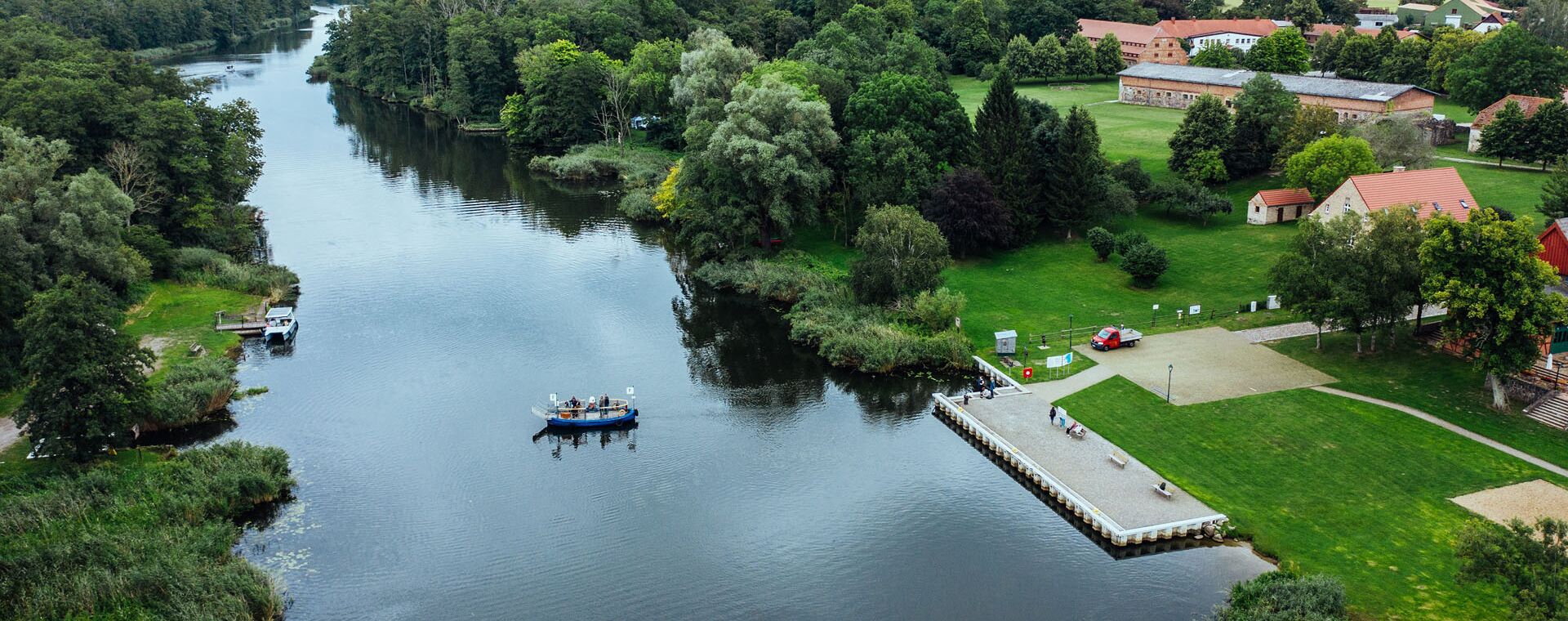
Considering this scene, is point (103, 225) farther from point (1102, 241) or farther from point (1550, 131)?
point (1550, 131)

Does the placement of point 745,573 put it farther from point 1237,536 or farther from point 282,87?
point 282,87

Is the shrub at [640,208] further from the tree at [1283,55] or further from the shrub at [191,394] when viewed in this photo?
the tree at [1283,55]

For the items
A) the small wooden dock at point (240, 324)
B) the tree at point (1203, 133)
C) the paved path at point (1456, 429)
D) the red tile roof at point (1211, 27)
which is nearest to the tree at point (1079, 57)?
the red tile roof at point (1211, 27)

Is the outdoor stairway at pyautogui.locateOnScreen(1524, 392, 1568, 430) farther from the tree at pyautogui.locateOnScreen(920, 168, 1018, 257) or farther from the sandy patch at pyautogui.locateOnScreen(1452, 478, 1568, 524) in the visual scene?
the tree at pyautogui.locateOnScreen(920, 168, 1018, 257)

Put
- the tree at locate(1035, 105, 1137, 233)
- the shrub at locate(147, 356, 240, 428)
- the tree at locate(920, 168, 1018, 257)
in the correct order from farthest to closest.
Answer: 1. the tree at locate(1035, 105, 1137, 233)
2. the tree at locate(920, 168, 1018, 257)
3. the shrub at locate(147, 356, 240, 428)

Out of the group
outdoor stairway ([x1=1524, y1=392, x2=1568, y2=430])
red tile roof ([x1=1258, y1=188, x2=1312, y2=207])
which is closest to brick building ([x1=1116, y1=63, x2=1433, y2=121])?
red tile roof ([x1=1258, y1=188, x2=1312, y2=207])

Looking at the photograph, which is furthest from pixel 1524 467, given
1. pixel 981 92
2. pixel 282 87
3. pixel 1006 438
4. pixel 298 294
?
pixel 282 87
